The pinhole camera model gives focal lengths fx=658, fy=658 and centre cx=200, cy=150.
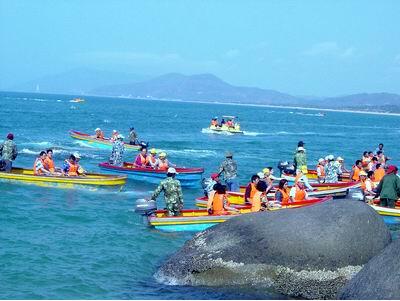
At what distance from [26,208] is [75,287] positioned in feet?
31.3

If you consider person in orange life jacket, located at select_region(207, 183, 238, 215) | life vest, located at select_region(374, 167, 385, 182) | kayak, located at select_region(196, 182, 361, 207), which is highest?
life vest, located at select_region(374, 167, 385, 182)

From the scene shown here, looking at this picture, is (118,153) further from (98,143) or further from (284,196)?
(98,143)

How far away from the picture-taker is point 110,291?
46.5 feet

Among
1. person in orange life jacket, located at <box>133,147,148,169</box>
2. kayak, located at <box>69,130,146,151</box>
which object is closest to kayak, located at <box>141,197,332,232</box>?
person in orange life jacket, located at <box>133,147,148,169</box>

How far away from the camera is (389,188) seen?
68.1 feet

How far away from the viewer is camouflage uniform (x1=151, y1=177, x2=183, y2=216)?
18.9 m

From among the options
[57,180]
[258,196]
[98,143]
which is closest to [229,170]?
[258,196]

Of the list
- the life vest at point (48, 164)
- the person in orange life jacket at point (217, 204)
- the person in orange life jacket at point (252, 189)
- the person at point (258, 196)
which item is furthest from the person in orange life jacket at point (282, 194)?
the life vest at point (48, 164)

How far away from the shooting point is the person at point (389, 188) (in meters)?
20.3

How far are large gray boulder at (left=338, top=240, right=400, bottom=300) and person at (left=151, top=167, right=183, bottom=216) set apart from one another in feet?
26.9

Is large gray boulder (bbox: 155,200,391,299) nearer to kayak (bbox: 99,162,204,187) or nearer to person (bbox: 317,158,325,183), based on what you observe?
person (bbox: 317,158,325,183)

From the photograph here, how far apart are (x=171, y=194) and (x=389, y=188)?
6998 millimetres

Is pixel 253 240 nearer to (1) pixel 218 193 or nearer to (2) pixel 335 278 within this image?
(2) pixel 335 278

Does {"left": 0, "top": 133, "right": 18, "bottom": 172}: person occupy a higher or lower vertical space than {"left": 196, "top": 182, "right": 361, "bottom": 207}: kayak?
higher
